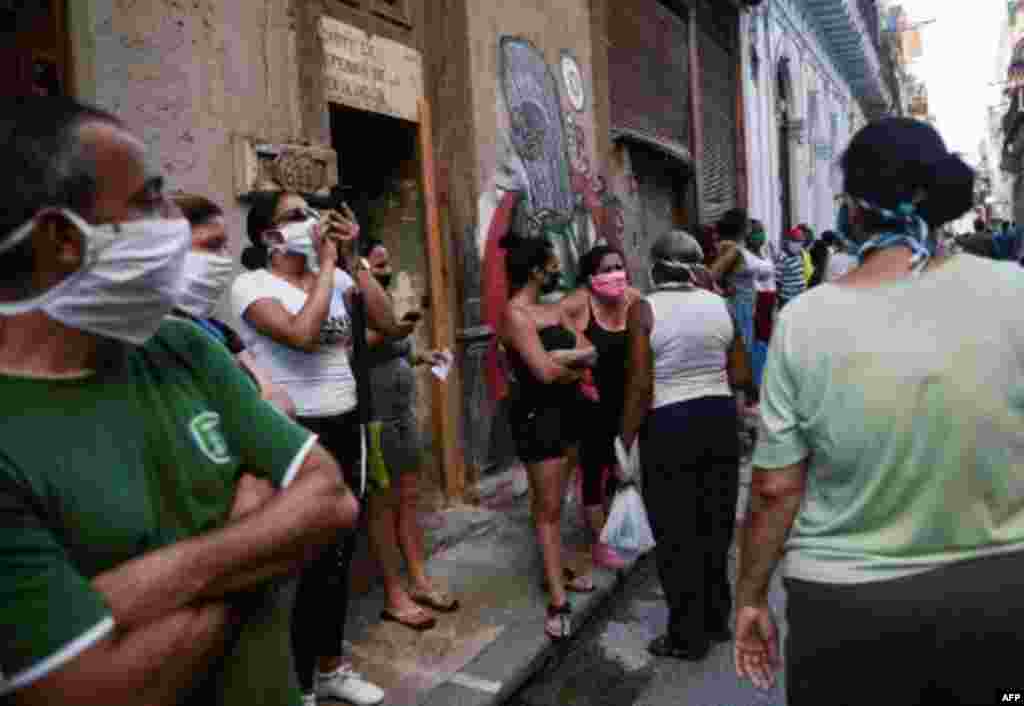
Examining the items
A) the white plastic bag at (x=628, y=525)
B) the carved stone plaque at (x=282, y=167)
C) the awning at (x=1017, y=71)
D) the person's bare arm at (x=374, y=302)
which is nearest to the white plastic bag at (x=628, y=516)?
the white plastic bag at (x=628, y=525)

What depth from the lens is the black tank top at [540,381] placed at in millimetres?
4594

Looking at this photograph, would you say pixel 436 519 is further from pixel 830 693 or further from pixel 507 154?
pixel 830 693

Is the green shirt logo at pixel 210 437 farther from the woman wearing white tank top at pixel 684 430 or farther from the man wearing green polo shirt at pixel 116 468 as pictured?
the woman wearing white tank top at pixel 684 430

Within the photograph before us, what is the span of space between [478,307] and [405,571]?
81.3 inches

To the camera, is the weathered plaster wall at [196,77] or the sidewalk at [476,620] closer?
the weathered plaster wall at [196,77]

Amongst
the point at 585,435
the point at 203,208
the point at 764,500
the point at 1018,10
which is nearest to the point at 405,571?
the point at 585,435

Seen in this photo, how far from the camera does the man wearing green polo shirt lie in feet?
4.26

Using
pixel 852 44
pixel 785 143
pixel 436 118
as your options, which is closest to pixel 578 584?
pixel 436 118

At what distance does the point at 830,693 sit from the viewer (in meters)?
2.04

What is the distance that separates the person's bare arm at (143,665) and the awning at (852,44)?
68.7 ft

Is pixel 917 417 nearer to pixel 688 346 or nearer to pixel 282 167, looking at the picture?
pixel 688 346

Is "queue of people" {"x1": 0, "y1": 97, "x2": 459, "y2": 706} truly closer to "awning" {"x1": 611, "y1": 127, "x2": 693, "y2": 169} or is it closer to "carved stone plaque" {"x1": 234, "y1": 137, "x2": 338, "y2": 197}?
"carved stone plaque" {"x1": 234, "y1": 137, "x2": 338, "y2": 197}

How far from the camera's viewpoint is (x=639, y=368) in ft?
13.9

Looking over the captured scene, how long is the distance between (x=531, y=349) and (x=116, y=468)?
3.21 m
